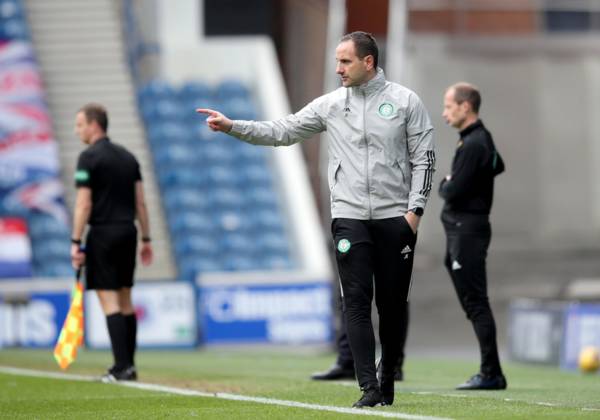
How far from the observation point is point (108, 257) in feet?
33.1

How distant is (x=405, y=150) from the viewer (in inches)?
296

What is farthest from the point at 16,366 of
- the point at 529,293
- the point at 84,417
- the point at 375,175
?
the point at 529,293

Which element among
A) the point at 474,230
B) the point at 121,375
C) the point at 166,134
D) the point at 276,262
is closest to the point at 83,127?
the point at 121,375

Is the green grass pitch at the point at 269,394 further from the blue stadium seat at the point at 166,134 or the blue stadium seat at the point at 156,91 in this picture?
the blue stadium seat at the point at 156,91

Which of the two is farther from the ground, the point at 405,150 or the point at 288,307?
the point at 405,150

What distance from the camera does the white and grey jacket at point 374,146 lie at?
738 centimetres

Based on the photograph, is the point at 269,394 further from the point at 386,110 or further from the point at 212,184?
the point at 212,184

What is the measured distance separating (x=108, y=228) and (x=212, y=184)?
11879 mm

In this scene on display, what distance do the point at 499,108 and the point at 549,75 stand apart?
1178 mm

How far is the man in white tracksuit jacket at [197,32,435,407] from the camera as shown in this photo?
24.0ft

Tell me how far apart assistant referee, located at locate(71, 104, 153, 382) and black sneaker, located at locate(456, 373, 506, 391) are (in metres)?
2.44

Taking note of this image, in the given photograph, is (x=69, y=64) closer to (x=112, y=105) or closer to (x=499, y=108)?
(x=112, y=105)

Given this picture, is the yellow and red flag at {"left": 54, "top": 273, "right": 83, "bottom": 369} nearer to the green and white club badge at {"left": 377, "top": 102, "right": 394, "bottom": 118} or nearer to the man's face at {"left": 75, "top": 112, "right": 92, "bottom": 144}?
the man's face at {"left": 75, "top": 112, "right": 92, "bottom": 144}

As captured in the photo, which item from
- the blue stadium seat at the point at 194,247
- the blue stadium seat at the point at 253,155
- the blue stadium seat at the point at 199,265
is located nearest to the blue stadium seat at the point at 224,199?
the blue stadium seat at the point at 253,155
